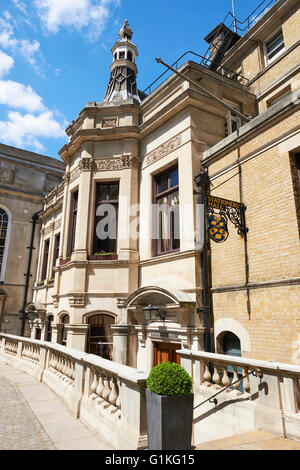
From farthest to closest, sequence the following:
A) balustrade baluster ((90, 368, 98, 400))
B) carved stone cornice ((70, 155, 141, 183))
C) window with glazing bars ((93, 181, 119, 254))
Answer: carved stone cornice ((70, 155, 141, 183)), window with glazing bars ((93, 181, 119, 254)), balustrade baluster ((90, 368, 98, 400))

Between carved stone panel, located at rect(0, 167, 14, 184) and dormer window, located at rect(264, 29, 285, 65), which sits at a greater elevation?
dormer window, located at rect(264, 29, 285, 65)

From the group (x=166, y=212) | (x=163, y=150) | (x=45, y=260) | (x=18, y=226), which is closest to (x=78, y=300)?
(x=166, y=212)

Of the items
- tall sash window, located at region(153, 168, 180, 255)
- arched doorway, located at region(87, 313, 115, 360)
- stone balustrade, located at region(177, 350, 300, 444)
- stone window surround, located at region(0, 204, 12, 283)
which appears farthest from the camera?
stone window surround, located at region(0, 204, 12, 283)

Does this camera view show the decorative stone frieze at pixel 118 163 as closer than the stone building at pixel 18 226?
Yes

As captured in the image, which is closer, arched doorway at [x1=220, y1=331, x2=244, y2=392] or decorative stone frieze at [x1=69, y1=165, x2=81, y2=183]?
arched doorway at [x1=220, y1=331, x2=244, y2=392]

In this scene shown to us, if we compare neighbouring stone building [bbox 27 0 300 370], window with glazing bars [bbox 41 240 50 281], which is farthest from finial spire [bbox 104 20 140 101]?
window with glazing bars [bbox 41 240 50 281]

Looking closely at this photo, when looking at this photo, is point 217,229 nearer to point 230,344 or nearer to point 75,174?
point 230,344

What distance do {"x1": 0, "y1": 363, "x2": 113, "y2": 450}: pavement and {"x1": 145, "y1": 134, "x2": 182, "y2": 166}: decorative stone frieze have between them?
9.21 m

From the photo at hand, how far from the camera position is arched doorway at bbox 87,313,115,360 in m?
12.5

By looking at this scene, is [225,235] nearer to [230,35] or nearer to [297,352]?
[297,352]

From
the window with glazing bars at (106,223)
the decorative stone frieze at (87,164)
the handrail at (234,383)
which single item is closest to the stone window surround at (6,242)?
the decorative stone frieze at (87,164)

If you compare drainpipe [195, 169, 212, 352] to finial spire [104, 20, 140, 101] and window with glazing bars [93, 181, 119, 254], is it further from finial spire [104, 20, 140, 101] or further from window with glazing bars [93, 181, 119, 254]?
finial spire [104, 20, 140, 101]

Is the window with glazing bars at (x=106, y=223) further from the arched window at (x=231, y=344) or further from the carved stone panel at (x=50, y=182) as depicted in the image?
the carved stone panel at (x=50, y=182)

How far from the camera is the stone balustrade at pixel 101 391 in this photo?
13.8ft
